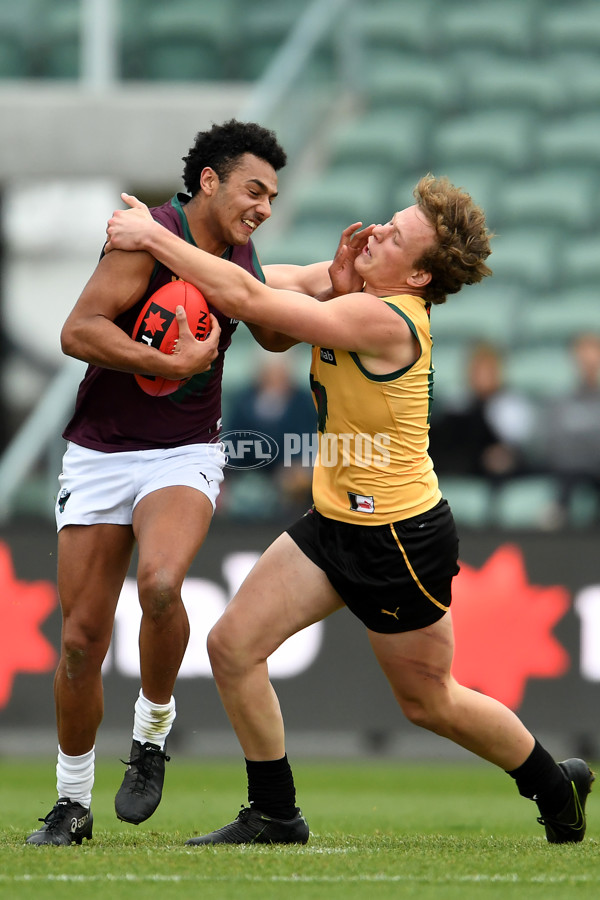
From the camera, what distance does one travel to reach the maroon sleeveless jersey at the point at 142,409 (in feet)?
17.8

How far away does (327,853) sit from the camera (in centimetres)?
518

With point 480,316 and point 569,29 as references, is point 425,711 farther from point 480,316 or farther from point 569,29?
point 569,29

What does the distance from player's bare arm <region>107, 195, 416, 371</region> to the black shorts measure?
619 millimetres

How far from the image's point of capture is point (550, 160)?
553 inches

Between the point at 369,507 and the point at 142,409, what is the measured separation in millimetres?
941

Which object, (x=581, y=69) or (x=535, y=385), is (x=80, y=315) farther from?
(x=581, y=69)

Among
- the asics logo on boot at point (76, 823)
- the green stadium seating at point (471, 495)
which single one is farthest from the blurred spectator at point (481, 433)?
the asics logo on boot at point (76, 823)

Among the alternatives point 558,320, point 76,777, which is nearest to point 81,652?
point 76,777

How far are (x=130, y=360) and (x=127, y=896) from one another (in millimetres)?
1829

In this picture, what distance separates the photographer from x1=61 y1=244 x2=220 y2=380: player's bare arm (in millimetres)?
5082

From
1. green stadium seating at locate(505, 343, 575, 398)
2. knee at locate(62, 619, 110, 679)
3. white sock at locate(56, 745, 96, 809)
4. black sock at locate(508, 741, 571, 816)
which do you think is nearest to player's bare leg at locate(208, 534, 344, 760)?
knee at locate(62, 619, 110, 679)

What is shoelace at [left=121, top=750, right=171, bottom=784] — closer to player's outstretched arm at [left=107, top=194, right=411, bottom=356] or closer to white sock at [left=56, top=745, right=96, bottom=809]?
white sock at [left=56, top=745, right=96, bottom=809]

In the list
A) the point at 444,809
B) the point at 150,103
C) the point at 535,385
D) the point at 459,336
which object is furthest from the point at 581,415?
the point at 150,103

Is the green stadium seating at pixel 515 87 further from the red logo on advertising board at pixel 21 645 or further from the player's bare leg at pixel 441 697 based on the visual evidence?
the player's bare leg at pixel 441 697
